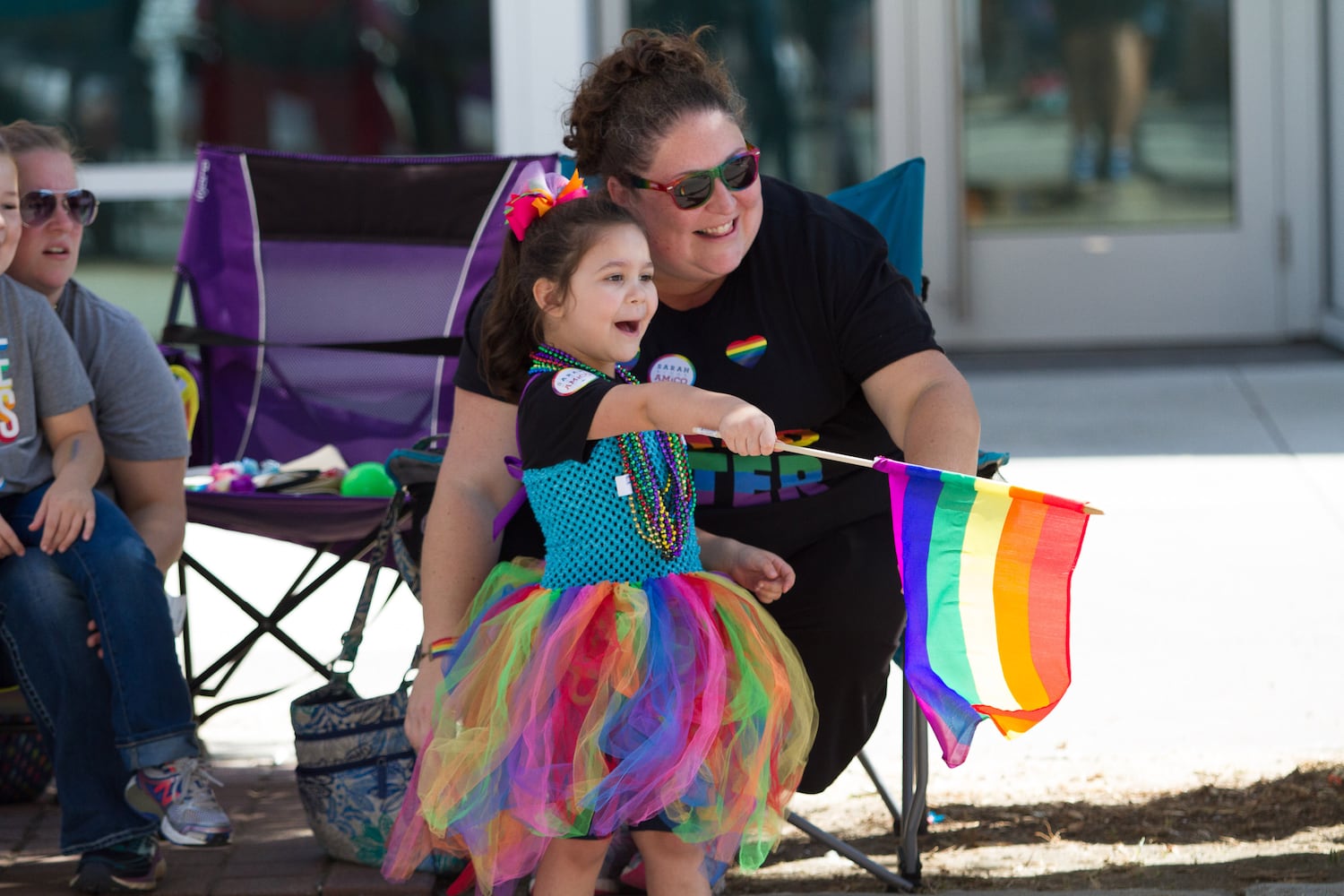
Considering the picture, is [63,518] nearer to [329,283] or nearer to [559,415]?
[559,415]

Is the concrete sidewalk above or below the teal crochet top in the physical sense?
below

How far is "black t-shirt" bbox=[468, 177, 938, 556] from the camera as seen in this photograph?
102 inches

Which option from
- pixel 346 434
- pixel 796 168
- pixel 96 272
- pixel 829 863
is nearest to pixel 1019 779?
pixel 829 863

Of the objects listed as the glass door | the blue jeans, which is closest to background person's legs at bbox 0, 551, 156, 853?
the blue jeans

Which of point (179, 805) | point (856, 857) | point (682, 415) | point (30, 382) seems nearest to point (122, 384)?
point (30, 382)

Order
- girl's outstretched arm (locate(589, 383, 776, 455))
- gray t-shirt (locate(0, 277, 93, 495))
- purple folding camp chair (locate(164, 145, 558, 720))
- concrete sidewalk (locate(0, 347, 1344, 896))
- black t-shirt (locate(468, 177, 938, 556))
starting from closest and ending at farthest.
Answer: girl's outstretched arm (locate(589, 383, 776, 455))
black t-shirt (locate(468, 177, 938, 556))
gray t-shirt (locate(0, 277, 93, 495))
concrete sidewalk (locate(0, 347, 1344, 896))
purple folding camp chair (locate(164, 145, 558, 720))

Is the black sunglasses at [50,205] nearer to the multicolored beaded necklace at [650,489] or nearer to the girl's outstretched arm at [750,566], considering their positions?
the multicolored beaded necklace at [650,489]

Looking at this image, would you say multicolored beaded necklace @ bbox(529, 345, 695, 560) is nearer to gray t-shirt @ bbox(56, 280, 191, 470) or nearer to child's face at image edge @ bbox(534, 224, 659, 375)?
child's face at image edge @ bbox(534, 224, 659, 375)

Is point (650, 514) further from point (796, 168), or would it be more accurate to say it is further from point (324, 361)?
point (796, 168)

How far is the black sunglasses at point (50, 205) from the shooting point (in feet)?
9.66

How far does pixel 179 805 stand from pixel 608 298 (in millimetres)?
1116

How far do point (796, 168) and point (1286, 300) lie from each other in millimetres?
2224

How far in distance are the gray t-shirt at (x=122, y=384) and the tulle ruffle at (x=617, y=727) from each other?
0.99 metres

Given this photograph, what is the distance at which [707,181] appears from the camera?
2482 mm
